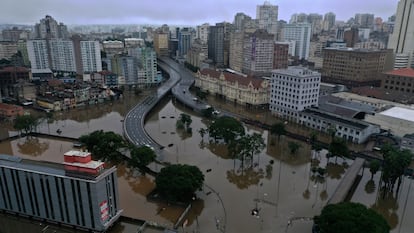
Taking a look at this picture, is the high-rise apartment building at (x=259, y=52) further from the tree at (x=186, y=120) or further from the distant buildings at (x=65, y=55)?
the tree at (x=186, y=120)

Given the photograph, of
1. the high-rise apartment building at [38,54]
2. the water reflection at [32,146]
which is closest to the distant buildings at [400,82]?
the water reflection at [32,146]

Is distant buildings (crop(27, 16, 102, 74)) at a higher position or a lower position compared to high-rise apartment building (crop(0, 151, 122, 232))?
higher

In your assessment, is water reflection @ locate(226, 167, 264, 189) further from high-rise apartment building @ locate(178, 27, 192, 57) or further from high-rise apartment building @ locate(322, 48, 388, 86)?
high-rise apartment building @ locate(178, 27, 192, 57)

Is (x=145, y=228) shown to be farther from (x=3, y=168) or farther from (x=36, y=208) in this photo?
(x=3, y=168)

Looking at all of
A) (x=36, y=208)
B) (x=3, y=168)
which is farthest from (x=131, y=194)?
(x=3, y=168)

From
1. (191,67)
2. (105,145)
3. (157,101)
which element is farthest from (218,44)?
(105,145)

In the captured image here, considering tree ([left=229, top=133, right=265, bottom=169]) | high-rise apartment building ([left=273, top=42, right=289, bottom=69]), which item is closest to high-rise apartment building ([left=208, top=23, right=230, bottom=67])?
high-rise apartment building ([left=273, top=42, right=289, bottom=69])
